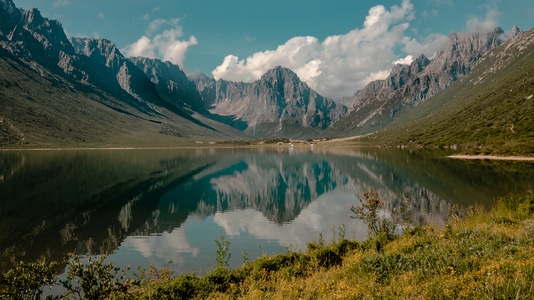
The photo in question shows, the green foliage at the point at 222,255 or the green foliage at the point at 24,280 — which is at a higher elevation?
the green foliage at the point at 24,280

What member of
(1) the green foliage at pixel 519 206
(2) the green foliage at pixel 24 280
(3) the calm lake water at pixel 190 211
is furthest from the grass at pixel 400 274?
(1) the green foliage at pixel 519 206

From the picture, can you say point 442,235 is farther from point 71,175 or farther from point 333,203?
point 71,175

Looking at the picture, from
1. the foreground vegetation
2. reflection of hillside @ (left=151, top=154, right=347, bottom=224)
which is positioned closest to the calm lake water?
reflection of hillside @ (left=151, top=154, right=347, bottom=224)

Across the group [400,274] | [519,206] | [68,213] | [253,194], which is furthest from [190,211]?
[400,274]

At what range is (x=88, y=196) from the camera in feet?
226

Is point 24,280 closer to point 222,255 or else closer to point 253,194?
point 222,255

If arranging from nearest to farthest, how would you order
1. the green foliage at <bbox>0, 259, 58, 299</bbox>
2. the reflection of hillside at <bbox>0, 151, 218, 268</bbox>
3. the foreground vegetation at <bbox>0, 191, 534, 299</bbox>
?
the foreground vegetation at <bbox>0, 191, 534, 299</bbox> → the green foliage at <bbox>0, 259, 58, 299</bbox> → the reflection of hillside at <bbox>0, 151, 218, 268</bbox>

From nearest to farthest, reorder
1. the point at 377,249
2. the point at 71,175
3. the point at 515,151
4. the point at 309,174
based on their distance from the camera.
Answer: the point at 377,249, the point at 71,175, the point at 309,174, the point at 515,151

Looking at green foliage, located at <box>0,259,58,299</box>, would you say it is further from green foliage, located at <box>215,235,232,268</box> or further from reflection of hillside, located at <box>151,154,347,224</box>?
reflection of hillside, located at <box>151,154,347,224</box>

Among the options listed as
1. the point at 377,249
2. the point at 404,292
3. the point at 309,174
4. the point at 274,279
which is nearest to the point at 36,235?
the point at 274,279

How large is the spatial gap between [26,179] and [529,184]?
118130 mm

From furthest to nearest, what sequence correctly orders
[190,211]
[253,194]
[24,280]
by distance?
[253,194], [190,211], [24,280]

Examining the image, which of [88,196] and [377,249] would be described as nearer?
[377,249]

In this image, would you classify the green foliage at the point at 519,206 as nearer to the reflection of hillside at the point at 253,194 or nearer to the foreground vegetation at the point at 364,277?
the foreground vegetation at the point at 364,277
